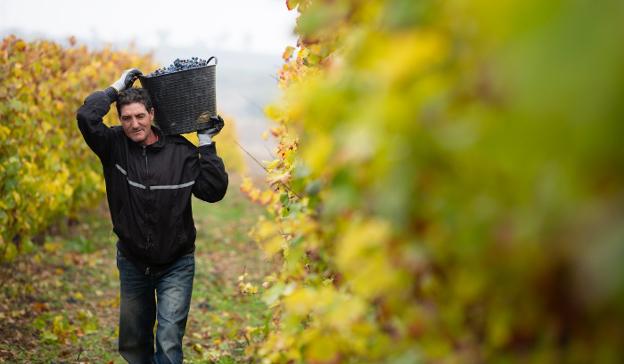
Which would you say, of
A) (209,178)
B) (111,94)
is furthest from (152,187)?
(111,94)

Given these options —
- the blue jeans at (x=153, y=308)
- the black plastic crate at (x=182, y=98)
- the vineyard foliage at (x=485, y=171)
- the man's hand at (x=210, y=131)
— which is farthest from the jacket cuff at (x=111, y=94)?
the vineyard foliage at (x=485, y=171)

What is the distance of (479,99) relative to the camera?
0.97 metres

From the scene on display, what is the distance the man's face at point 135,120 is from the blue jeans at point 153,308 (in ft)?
2.46

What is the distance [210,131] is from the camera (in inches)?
164

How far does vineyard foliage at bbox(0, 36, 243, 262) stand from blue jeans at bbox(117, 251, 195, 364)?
3.22 ft

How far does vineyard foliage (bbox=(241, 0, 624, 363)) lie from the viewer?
81 centimetres

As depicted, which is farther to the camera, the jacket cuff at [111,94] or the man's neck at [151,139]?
the jacket cuff at [111,94]

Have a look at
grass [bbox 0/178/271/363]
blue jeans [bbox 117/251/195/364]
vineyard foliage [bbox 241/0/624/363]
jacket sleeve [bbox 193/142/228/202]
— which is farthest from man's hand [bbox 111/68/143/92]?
vineyard foliage [bbox 241/0/624/363]

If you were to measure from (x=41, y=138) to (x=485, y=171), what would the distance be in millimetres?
6934

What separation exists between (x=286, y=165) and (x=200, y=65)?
54.1 inches

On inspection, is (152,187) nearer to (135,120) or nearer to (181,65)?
(135,120)

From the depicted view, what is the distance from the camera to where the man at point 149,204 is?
12.9 feet

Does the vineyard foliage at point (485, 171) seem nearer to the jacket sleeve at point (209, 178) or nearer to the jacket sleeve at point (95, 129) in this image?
the jacket sleeve at point (209, 178)

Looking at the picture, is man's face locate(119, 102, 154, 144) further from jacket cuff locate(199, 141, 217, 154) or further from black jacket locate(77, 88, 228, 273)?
jacket cuff locate(199, 141, 217, 154)
